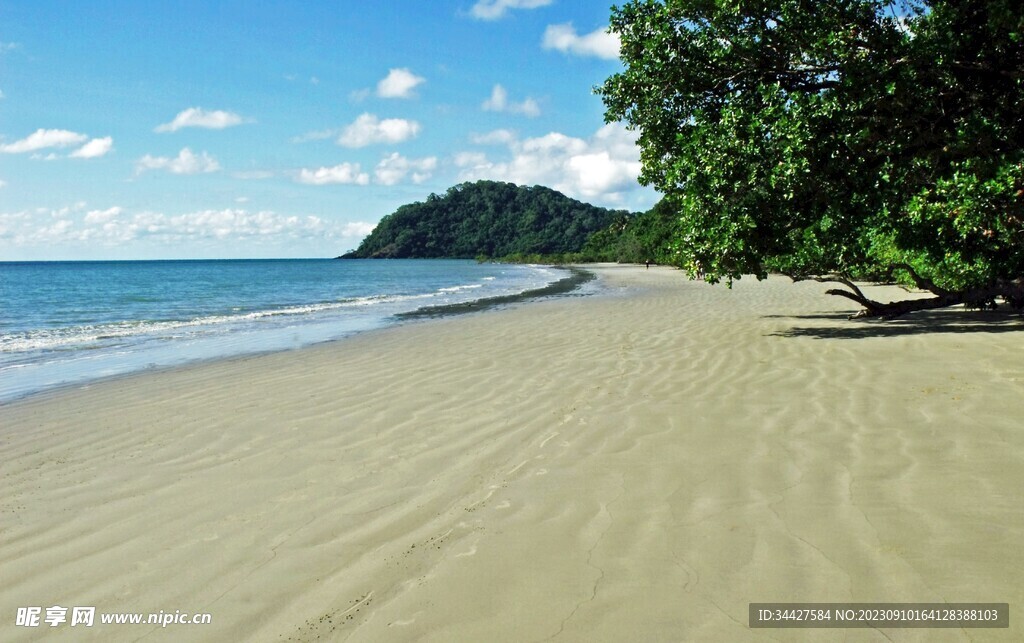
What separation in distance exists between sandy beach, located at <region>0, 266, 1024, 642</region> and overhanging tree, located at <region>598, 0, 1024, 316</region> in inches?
92.0

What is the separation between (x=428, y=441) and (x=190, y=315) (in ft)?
75.8

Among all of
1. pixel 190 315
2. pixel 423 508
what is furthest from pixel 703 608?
pixel 190 315

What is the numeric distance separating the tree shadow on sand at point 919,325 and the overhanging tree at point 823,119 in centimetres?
174

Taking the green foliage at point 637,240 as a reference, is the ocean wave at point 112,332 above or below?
below

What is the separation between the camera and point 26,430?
6961 mm

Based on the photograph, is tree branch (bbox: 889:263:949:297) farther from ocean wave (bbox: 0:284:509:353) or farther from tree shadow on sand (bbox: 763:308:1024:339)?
ocean wave (bbox: 0:284:509:353)

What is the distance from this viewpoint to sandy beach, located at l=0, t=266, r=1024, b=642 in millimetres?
3090

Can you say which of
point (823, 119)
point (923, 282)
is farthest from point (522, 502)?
point (923, 282)

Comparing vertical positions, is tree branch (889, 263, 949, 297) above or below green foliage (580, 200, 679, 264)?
below

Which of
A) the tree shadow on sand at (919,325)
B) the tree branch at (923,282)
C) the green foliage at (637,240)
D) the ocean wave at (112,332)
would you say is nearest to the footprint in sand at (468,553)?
the tree shadow on sand at (919,325)

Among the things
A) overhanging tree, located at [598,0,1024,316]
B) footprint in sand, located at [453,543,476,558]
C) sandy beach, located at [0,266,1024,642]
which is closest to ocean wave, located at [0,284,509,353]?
sandy beach, located at [0,266,1024,642]

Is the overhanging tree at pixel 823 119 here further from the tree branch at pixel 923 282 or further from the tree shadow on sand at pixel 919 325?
the tree branch at pixel 923 282

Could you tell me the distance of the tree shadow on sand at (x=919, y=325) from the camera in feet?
39.3

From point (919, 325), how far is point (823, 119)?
6650 mm
